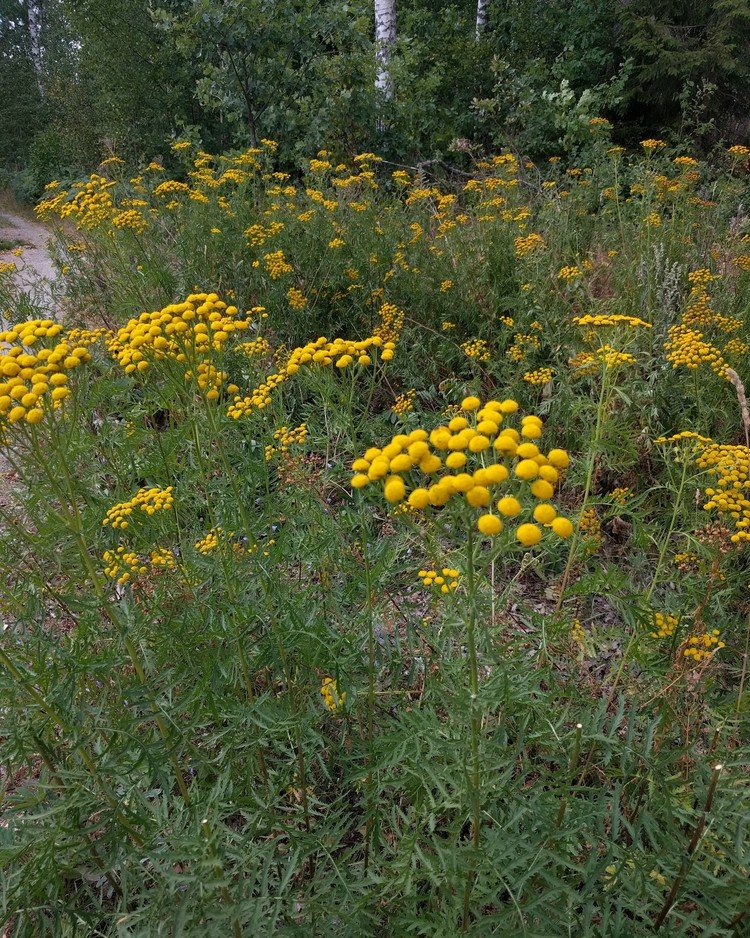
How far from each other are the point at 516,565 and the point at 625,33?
10.8 meters

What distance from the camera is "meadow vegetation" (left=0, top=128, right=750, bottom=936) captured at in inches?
52.8

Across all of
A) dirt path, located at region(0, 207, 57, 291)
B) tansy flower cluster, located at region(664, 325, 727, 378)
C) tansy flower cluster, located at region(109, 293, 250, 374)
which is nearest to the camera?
tansy flower cluster, located at region(109, 293, 250, 374)

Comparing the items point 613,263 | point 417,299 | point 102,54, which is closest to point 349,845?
point 417,299

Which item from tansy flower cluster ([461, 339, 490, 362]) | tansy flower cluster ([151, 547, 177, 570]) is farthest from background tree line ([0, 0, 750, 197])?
tansy flower cluster ([151, 547, 177, 570])

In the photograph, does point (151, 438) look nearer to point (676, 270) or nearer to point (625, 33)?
point (676, 270)

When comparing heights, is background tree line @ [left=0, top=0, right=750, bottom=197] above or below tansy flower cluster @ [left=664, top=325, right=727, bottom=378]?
above

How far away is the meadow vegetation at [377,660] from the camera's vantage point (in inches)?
52.8

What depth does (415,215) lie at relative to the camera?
5.53 metres

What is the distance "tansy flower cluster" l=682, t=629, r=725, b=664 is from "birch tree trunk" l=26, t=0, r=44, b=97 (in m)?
29.4

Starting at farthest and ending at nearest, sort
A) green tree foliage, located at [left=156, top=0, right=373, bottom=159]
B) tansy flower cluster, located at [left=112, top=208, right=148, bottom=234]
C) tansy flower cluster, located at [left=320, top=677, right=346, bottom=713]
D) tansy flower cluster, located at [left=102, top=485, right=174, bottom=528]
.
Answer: green tree foliage, located at [left=156, top=0, right=373, bottom=159], tansy flower cluster, located at [left=112, top=208, right=148, bottom=234], tansy flower cluster, located at [left=102, top=485, right=174, bottom=528], tansy flower cluster, located at [left=320, top=677, right=346, bottom=713]

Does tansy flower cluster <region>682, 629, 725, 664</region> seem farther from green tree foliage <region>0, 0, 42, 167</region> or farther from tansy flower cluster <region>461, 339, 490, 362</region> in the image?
green tree foliage <region>0, 0, 42, 167</region>

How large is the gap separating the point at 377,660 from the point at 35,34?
114 ft

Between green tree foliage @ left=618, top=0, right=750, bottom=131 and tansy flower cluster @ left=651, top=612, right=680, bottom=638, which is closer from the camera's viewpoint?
tansy flower cluster @ left=651, top=612, right=680, bottom=638

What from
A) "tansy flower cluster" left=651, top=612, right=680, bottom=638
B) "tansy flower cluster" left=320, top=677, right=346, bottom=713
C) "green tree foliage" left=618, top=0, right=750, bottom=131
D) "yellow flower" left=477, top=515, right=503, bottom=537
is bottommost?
"tansy flower cluster" left=320, top=677, right=346, bottom=713
